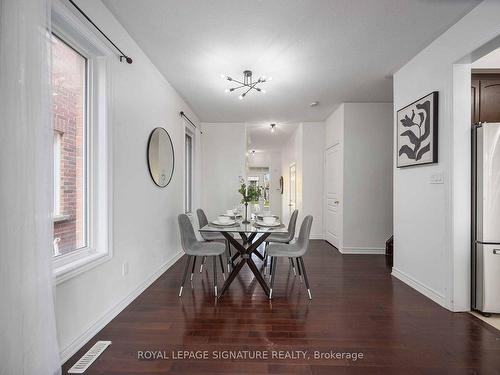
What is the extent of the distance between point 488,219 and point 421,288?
1.04 meters

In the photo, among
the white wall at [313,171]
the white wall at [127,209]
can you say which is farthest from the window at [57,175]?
the white wall at [313,171]

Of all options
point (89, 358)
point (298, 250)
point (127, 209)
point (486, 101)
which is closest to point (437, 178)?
point (486, 101)

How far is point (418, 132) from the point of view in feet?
9.47

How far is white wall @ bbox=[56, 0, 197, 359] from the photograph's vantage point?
1.84 meters

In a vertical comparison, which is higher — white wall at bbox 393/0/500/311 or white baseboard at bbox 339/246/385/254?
white wall at bbox 393/0/500/311

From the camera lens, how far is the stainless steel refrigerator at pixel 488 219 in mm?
2285

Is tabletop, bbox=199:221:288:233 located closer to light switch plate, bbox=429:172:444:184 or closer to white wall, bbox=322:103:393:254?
light switch plate, bbox=429:172:444:184

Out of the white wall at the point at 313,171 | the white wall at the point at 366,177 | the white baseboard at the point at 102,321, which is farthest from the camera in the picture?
the white wall at the point at 313,171

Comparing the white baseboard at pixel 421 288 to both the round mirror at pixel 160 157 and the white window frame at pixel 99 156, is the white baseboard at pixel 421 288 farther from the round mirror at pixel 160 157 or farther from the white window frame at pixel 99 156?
the round mirror at pixel 160 157

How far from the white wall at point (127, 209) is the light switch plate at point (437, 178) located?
3164 millimetres

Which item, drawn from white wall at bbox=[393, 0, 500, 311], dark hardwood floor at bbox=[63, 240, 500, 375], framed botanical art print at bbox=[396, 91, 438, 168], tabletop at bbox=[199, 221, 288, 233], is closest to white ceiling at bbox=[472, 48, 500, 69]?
white wall at bbox=[393, 0, 500, 311]

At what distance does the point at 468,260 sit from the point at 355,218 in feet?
7.31

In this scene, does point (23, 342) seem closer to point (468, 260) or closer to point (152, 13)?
point (152, 13)

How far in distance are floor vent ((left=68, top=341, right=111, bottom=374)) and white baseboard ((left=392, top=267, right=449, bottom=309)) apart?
9.98 feet
